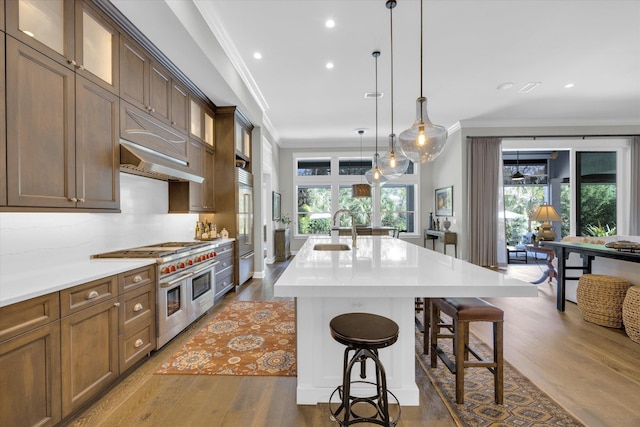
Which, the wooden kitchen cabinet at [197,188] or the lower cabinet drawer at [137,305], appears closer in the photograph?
the lower cabinet drawer at [137,305]

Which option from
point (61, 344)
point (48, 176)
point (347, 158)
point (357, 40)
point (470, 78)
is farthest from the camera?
point (347, 158)

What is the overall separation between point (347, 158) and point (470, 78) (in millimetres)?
4005

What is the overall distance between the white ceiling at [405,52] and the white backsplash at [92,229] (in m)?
1.49

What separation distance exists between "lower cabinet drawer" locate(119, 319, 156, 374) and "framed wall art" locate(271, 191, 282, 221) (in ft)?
15.0

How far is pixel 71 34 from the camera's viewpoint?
1.94m

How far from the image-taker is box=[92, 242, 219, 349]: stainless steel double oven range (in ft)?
8.25

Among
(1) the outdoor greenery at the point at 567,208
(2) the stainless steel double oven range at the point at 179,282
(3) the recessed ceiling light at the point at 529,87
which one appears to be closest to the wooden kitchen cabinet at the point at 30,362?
(2) the stainless steel double oven range at the point at 179,282

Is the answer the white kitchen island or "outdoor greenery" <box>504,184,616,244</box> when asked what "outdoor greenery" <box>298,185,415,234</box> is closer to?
"outdoor greenery" <box>504,184,616,244</box>

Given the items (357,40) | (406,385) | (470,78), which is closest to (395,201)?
(470,78)

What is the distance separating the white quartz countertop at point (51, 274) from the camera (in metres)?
1.44

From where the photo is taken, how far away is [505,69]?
13.1 ft

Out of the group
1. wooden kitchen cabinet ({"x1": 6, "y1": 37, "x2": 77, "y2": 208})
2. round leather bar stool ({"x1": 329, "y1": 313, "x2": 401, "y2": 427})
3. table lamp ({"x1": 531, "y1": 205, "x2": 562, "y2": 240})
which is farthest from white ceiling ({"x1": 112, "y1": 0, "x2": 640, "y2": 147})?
round leather bar stool ({"x1": 329, "y1": 313, "x2": 401, "y2": 427})

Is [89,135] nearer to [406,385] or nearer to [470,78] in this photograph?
[406,385]

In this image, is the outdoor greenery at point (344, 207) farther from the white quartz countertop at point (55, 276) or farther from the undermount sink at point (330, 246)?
the white quartz countertop at point (55, 276)
